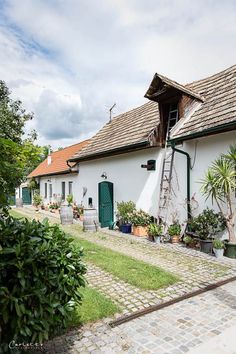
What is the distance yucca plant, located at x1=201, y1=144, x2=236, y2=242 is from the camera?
23.1 ft

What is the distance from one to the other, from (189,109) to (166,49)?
156 inches

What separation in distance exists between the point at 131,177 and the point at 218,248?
18.6 feet

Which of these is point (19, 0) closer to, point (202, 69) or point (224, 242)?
point (224, 242)

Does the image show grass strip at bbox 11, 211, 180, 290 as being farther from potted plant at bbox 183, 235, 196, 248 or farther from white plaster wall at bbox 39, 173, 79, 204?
white plaster wall at bbox 39, 173, 79, 204

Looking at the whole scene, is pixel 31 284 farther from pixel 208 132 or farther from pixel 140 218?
pixel 140 218

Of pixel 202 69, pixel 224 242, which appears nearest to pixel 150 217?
pixel 224 242

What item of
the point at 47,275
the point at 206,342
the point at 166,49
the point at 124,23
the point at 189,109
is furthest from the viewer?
the point at 166,49

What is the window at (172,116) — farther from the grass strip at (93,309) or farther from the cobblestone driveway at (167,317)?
the grass strip at (93,309)

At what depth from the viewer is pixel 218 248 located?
278 inches

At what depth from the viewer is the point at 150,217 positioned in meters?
10.5

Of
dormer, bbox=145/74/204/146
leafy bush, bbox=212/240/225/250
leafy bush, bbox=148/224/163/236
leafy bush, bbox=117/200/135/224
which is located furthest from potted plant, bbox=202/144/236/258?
leafy bush, bbox=117/200/135/224

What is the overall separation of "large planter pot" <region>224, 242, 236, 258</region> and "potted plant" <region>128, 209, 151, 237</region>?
3778mm

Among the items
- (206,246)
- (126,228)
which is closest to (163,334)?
(206,246)

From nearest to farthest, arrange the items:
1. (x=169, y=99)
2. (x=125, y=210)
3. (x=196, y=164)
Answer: (x=196, y=164), (x=169, y=99), (x=125, y=210)
